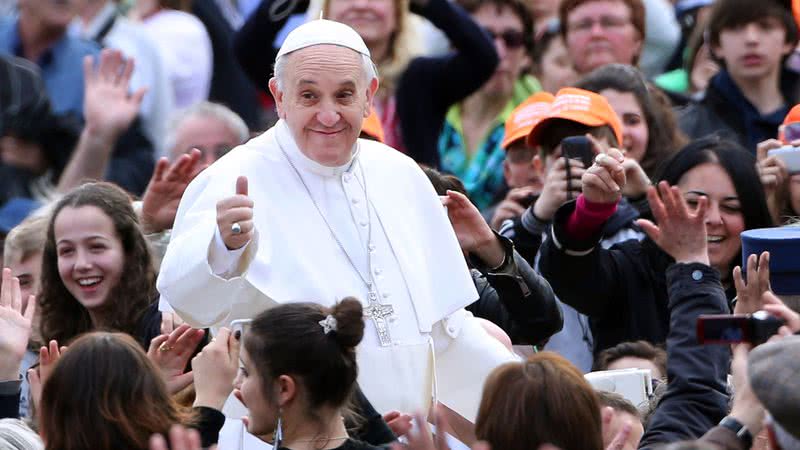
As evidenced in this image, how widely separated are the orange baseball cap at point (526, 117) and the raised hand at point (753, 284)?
2.13 metres

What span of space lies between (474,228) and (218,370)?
1250 millimetres

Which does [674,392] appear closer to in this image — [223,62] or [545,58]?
[545,58]

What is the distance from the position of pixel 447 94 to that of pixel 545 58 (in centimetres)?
88

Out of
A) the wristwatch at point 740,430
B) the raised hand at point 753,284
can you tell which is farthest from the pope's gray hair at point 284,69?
the wristwatch at point 740,430

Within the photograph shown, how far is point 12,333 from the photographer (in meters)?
5.90

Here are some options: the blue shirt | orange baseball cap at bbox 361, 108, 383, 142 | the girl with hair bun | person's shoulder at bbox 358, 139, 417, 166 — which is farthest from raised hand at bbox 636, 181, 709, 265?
the blue shirt

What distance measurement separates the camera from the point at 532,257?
747cm

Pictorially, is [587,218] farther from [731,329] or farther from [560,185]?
[731,329]

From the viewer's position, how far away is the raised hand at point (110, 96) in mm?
9188

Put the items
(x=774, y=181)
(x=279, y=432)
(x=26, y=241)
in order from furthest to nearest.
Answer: (x=26, y=241) → (x=774, y=181) → (x=279, y=432)

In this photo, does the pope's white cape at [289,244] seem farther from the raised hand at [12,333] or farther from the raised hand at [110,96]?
the raised hand at [110,96]

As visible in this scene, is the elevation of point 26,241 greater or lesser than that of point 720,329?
Result: greater

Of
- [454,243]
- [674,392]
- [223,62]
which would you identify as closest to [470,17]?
[223,62]

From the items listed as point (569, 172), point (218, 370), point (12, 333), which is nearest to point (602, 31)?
point (569, 172)
